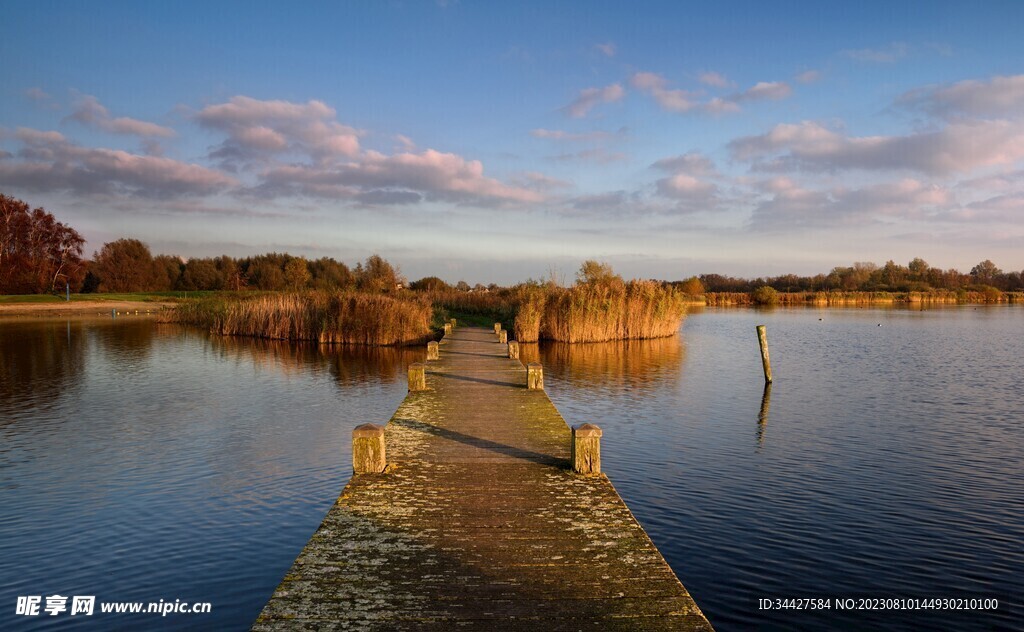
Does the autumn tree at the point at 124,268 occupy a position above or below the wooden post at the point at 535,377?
above

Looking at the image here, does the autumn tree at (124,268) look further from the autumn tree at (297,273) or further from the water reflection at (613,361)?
the water reflection at (613,361)

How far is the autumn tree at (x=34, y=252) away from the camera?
64.2 meters

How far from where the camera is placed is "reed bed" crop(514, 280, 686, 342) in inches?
1219

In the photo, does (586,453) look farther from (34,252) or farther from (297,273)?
(34,252)

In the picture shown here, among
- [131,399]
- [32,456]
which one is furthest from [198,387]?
[32,456]

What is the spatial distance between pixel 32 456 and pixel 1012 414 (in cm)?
2141

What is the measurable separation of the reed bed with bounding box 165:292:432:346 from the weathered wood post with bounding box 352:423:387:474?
2287 cm

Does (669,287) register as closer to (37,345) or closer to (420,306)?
(420,306)

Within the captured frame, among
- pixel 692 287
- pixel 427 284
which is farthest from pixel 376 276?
pixel 692 287

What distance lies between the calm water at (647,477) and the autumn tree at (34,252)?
53511mm

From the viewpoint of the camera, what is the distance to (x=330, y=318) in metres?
31.2

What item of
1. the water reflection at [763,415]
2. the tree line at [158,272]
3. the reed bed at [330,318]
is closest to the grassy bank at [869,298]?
the tree line at [158,272]

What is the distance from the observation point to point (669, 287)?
36156mm

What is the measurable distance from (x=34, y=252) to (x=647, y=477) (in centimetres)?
7871
